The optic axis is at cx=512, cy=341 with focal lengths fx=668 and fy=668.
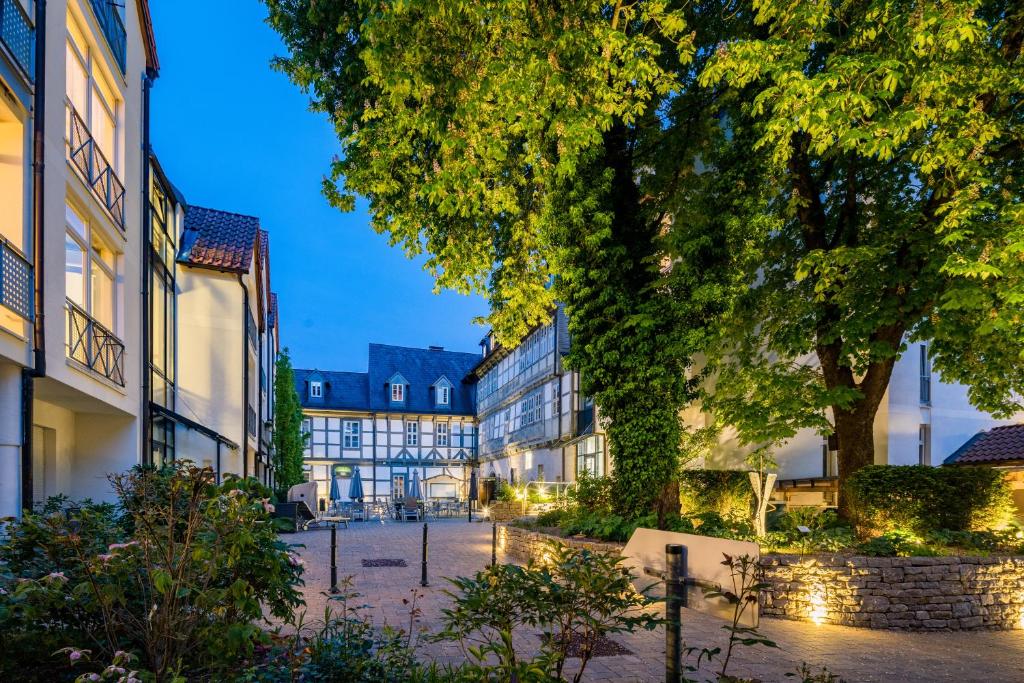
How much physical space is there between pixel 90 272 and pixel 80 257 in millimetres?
306

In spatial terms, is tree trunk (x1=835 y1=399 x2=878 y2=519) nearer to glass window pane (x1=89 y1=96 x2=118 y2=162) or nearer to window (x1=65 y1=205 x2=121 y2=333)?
window (x1=65 y1=205 x2=121 y2=333)

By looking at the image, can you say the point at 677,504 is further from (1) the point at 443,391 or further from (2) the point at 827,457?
(1) the point at 443,391

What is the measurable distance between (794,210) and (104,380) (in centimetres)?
1142

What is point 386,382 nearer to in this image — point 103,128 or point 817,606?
point 103,128

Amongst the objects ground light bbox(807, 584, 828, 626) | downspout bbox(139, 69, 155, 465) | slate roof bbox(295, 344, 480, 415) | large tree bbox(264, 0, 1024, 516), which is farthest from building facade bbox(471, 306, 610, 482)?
ground light bbox(807, 584, 828, 626)

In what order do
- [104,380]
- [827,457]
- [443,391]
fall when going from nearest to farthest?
[104,380] < [827,457] < [443,391]

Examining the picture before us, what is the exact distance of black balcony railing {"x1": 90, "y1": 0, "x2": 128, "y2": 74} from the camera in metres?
10.6

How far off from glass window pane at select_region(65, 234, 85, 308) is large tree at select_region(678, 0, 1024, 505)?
932 centimetres

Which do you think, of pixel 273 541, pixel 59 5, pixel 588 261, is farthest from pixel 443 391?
pixel 273 541

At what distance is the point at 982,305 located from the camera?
8.47 metres

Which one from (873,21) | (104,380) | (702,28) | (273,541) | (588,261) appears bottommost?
(273,541)

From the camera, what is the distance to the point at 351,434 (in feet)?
152

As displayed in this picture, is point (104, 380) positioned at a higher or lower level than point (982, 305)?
lower

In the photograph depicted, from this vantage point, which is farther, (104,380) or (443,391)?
(443,391)
